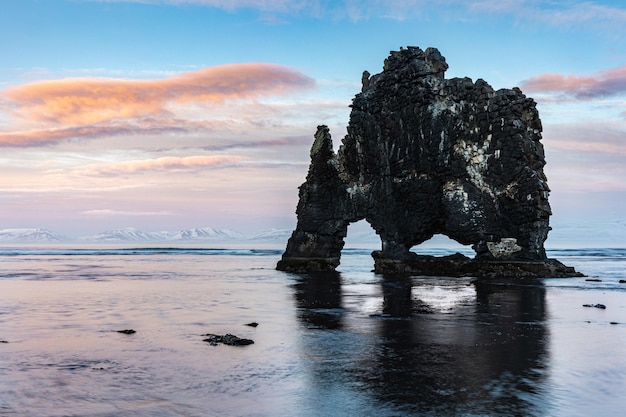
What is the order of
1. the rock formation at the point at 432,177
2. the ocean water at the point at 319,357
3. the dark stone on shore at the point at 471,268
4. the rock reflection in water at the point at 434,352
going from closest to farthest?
the ocean water at the point at 319,357 < the rock reflection in water at the point at 434,352 < the dark stone on shore at the point at 471,268 < the rock formation at the point at 432,177

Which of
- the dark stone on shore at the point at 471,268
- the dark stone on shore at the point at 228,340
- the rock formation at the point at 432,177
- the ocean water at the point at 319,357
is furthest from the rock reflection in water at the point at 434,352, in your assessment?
the rock formation at the point at 432,177

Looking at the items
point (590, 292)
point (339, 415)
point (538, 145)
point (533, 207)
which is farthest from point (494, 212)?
point (339, 415)

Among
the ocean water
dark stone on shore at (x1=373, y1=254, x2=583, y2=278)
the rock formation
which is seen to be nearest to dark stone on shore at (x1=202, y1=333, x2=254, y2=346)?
the ocean water

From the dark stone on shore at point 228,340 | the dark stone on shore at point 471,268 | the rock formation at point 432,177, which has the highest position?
the rock formation at point 432,177

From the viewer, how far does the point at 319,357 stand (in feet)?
65.3

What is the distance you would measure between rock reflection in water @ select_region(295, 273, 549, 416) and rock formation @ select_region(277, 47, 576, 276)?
2252 cm

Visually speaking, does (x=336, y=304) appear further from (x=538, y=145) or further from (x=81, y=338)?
(x=538, y=145)

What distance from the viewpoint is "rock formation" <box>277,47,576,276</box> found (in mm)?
61500

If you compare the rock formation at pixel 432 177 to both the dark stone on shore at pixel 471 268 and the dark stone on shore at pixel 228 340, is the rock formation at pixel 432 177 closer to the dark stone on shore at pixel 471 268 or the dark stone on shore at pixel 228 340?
the dark stone on shore at pixel 471 268

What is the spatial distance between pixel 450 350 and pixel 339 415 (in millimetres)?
8769

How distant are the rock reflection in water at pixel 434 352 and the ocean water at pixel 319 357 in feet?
0.20

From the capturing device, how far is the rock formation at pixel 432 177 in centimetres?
6150

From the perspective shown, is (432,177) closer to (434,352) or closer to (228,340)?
(228,340)

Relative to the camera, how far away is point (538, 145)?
6375 cm
